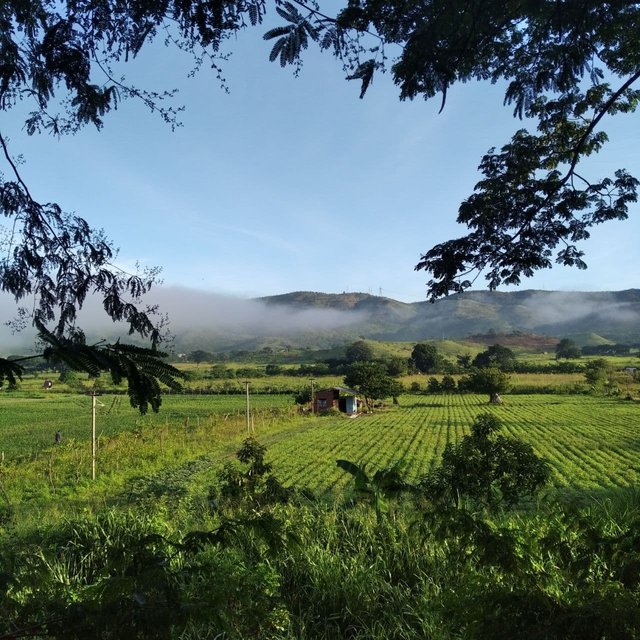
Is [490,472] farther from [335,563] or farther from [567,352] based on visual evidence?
[567,352]

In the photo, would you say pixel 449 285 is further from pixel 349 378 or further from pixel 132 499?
pixel 349 378

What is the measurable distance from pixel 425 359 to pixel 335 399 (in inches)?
3011

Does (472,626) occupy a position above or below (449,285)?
below

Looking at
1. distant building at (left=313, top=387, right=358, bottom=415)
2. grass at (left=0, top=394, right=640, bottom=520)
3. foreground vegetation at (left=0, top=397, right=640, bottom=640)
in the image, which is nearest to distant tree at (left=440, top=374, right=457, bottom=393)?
grass at (left=0, top=394, right=640, bottom=520)

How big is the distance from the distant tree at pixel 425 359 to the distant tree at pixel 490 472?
127 metres

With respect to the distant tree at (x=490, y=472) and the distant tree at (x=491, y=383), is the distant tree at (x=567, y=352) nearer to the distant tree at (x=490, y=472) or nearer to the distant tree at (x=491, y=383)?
the distant tree at (x=491, y=383)

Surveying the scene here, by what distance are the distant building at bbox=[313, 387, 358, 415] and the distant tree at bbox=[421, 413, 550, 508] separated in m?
51.8

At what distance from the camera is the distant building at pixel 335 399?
195 feet

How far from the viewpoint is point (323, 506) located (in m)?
6.89

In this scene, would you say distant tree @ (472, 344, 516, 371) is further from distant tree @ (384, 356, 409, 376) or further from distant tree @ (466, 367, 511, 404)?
distant tree @ (466, 367, 511, 404)

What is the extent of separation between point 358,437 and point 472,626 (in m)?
35.3

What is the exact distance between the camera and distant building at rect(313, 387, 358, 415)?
195 ft

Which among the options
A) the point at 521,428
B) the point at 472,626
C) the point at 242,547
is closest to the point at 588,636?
the point at 472,626

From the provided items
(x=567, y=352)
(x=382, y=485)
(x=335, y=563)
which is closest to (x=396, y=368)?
(x=567, y=352)
